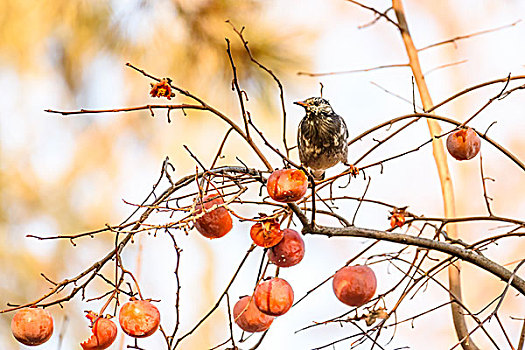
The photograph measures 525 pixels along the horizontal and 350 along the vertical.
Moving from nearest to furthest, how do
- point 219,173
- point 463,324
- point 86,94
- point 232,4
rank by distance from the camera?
point 219,173 → point 463,324 → point 232,4 → point 86,94

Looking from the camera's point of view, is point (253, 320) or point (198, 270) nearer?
point (253, 320)

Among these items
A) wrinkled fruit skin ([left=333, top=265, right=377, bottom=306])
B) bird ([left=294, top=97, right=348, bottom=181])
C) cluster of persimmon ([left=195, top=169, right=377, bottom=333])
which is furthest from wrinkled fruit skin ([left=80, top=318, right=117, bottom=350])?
bird ([left=294, top=97, right=348, bottom=181])

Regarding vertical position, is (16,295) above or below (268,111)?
below

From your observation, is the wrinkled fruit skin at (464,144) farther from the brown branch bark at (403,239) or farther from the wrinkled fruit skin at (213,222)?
the wrinkled fruit skin at (213,222)

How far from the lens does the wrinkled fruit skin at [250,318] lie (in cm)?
88

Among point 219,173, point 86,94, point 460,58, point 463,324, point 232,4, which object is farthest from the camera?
point 460,58

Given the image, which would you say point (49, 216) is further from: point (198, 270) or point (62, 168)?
point (198, 270)

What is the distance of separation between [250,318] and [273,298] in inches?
3.4

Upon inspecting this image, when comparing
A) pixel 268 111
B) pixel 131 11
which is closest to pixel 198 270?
pixel 268 111

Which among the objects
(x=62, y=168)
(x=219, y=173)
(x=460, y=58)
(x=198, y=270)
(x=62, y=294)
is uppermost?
(x=460, y=58)

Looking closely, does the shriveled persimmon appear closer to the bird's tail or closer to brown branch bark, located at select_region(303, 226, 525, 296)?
brown branch bark, located at select_region(303, 226, 525, 296)

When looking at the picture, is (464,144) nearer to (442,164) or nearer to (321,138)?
(442,164)

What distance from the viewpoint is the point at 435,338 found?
2385 millimetres

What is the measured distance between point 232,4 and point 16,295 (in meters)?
0.99
